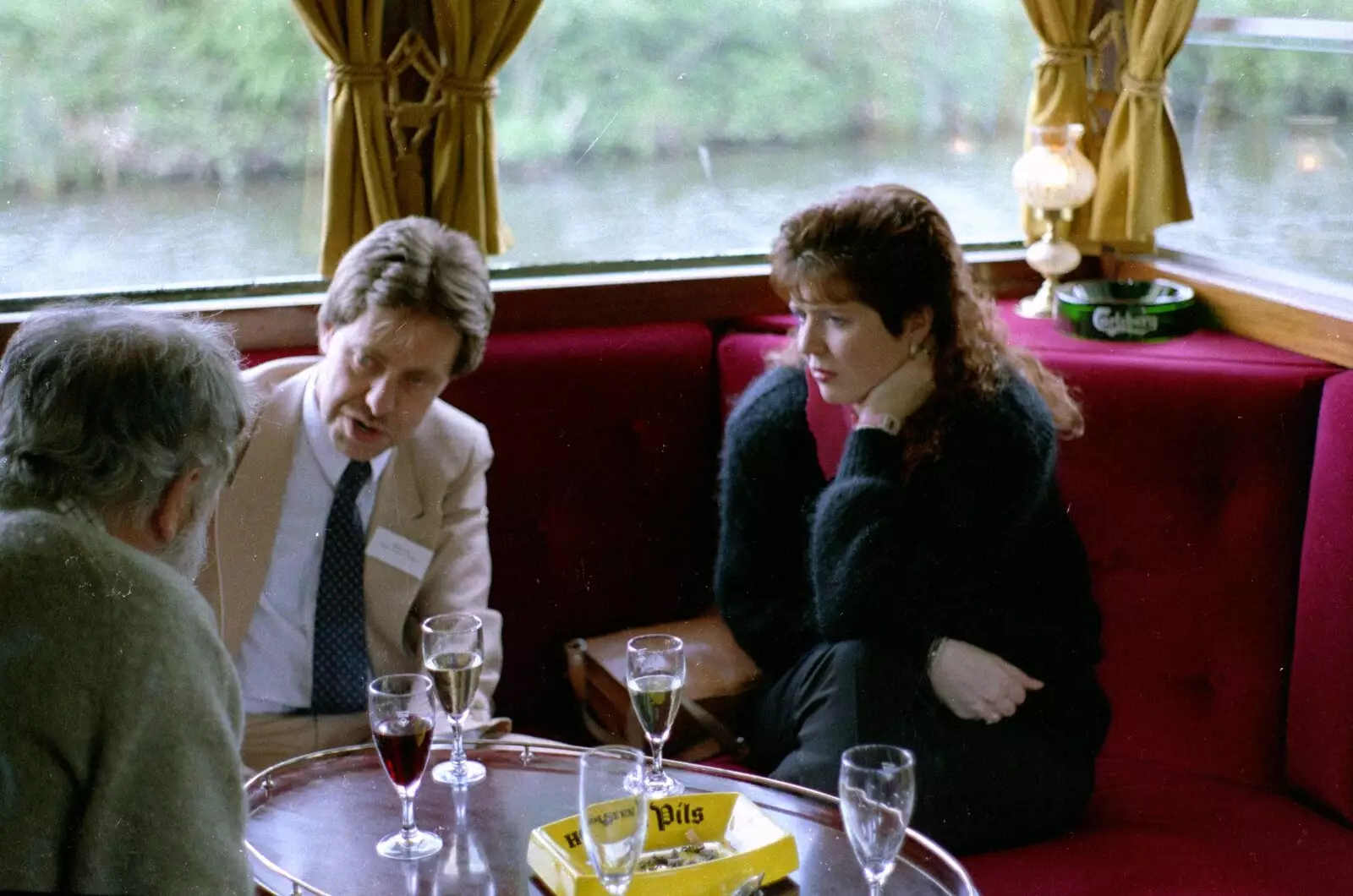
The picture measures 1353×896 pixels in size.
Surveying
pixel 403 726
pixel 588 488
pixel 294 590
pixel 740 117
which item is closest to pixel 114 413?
pixel 403 726

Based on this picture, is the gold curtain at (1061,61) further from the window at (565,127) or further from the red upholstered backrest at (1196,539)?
the red upholstered backrest at (1196,539)

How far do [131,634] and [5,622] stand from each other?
10 centimetres

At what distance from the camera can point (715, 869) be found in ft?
4.87

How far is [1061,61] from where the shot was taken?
10.0 feet

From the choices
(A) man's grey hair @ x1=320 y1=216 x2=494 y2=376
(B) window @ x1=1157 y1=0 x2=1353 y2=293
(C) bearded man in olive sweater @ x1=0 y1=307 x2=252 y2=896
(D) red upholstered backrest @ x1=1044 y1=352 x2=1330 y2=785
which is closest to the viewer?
(C) bearded man in olive sweater @ x1=0 y1=307 x2=252 y2=896

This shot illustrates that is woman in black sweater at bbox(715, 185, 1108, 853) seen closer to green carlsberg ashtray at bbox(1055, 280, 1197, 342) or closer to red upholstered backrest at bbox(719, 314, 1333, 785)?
red upholstered backrest at bbox(719, 314, 1333, 785)

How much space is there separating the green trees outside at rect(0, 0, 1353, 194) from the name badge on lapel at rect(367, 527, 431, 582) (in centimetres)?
98

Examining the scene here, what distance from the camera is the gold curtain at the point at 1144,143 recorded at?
298 centimetres

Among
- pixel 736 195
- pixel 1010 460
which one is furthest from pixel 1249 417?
pixel 736 195

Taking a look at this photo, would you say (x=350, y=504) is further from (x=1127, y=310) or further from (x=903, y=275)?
(x=1127, y=310)

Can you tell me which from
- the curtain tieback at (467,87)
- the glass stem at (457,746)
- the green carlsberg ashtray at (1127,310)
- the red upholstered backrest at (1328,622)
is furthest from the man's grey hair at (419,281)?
the red upholstered backrest at (1328,622)

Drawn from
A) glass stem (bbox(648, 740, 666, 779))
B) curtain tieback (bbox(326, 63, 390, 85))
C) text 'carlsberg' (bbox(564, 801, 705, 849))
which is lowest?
glass stem (bbox(648, 740, 666, 779))

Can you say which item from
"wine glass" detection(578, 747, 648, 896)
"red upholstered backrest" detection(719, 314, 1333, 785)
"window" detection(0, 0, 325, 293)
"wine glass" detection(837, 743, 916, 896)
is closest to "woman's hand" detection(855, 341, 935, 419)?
"red upholstered backrest" detection(719, 314, 1333, 785)

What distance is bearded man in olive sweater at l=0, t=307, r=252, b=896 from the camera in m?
1.20
